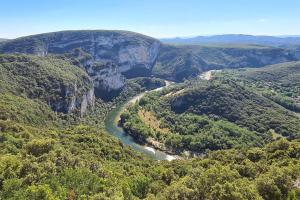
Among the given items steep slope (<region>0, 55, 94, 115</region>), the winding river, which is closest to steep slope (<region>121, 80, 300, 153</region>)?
the winding river

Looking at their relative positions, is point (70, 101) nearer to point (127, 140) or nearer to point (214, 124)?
point (127, 140)

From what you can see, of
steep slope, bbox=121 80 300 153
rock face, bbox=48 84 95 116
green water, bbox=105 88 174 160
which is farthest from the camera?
rock face, bbox=48 84 95 116

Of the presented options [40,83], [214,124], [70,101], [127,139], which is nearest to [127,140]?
[127,139]

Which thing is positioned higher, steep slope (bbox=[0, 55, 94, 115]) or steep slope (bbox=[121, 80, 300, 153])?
steep slope (bbox=[0, 55, 94, 115])

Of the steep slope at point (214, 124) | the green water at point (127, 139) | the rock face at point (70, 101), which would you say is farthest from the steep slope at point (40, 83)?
the steep slope at point (214, 124)

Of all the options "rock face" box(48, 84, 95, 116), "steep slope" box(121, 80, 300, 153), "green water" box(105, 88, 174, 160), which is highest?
"rock face" box(48, 84, 95, 116)

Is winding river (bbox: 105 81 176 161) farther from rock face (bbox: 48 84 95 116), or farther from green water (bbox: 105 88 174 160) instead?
rock face (bbox: 48 84 95 116)

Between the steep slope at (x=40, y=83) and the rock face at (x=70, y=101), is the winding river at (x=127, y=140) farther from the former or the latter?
the steep slope at (x=40, y=83)

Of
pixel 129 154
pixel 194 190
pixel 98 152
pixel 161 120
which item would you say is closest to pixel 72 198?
pixel 194 190

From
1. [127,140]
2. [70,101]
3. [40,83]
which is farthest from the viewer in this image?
[70,101]
